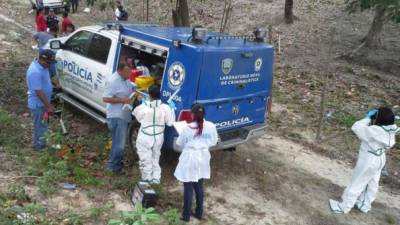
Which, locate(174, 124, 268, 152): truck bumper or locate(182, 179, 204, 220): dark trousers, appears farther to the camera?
locate(174, 124, 268, 152): truck bumper

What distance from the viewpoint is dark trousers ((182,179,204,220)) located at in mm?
→ 5145

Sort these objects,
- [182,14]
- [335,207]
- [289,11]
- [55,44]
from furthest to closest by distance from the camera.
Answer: [289,11], [182,14], [55,44], [335,207]

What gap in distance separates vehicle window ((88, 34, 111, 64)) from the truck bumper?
2.37 metres

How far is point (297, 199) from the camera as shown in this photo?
6.14m

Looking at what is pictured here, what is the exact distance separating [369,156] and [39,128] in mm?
4803

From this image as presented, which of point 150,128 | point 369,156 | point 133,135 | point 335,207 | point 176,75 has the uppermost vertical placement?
point 176,75

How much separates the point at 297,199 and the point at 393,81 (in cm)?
682

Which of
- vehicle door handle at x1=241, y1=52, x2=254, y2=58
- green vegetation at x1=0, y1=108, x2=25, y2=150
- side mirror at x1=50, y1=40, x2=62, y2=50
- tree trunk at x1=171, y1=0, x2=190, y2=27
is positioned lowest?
green vegetation at x1=0, y1=108, x2=25, y2=150

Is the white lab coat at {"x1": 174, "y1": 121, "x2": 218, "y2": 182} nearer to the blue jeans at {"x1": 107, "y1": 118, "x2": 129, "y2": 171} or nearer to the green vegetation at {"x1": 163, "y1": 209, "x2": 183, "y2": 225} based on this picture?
the green vegetation at {"x1": 163, "y1": 209, "x2": 183, "y2": 225}

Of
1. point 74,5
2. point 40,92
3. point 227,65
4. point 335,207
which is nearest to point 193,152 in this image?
point 227,65

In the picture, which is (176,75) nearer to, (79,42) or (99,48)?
(99,48)

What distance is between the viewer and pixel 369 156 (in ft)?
18.8

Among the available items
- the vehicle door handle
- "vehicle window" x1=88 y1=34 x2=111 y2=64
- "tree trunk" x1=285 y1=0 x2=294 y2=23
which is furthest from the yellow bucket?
"tree trunk" x1=285 y1=0 x2=294 y2=23

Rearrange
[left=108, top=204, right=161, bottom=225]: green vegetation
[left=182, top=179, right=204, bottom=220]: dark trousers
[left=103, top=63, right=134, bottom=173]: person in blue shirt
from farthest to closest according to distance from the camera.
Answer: [left=103, top=63, right=134, bottom=173]: person in blue shirt
[left=182, top=179, right=204, bottom=220]: dark trousers
[left=108, top=204, right=161, bottom=225]: green vegetation
